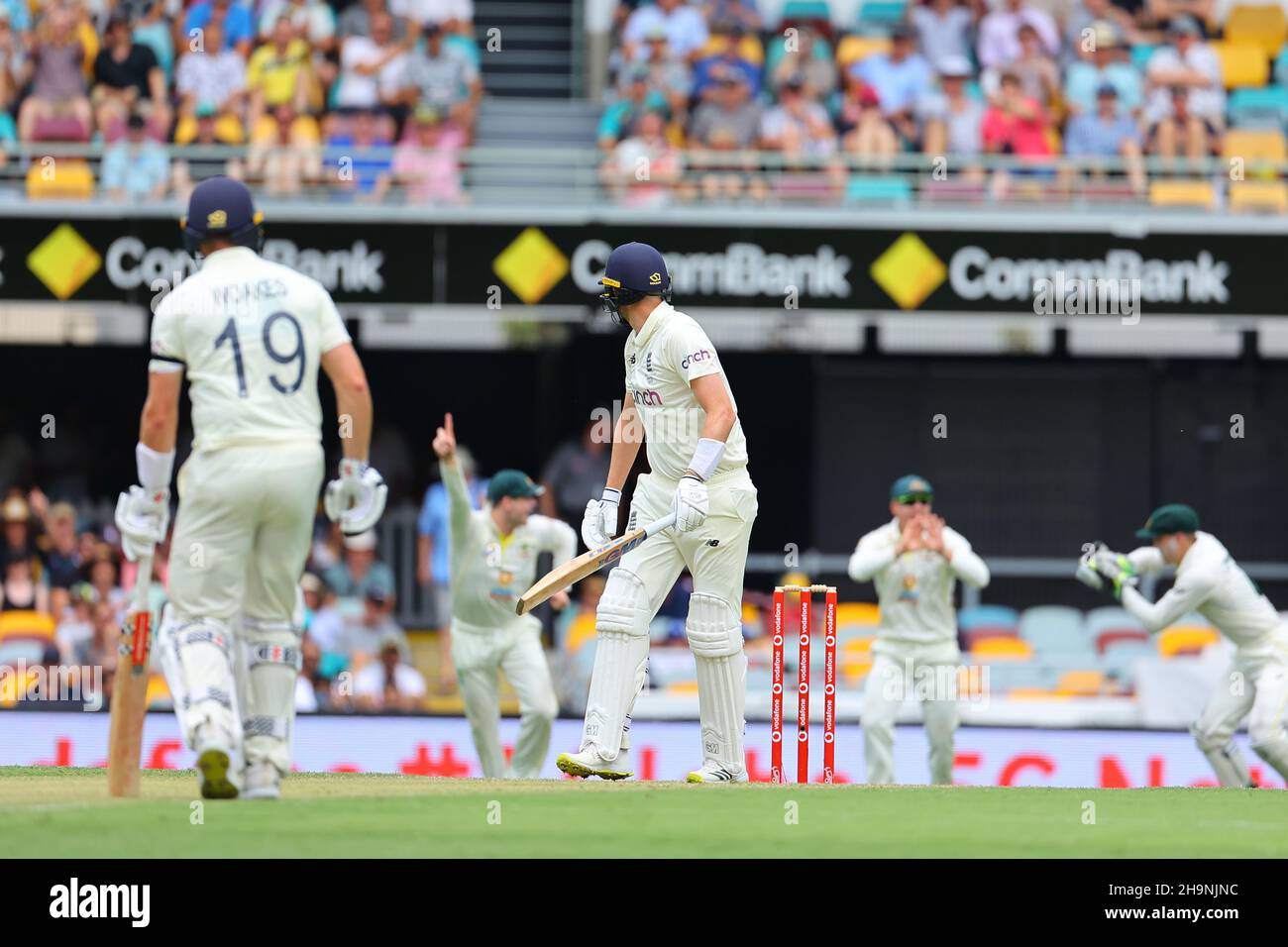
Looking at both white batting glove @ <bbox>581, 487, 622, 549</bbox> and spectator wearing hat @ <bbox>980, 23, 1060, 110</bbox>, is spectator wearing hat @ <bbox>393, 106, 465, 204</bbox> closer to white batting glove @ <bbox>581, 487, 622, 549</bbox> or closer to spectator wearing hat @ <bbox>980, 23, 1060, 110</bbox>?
spectator wearing hat @ <bbox>980, 23, 1060, 110</bbox>

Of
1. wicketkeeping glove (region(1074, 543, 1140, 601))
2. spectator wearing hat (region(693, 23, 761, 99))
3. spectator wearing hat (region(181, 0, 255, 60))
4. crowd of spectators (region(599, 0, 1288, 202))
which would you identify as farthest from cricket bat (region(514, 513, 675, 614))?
spectator wearing hat (region(181, 0, 255, 60))

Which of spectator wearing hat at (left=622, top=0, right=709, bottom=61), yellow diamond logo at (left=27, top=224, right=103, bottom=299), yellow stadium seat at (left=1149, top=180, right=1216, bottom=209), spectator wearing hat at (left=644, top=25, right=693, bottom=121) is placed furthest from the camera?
spectator wearing hat at (left=622, top=0, right=709, bottom=61)

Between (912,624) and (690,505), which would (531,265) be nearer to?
(912,624)

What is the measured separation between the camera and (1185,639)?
17.2 m

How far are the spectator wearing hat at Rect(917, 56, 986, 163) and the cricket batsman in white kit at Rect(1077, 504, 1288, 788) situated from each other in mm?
6531

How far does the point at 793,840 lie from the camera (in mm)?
6961

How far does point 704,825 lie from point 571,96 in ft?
46.3

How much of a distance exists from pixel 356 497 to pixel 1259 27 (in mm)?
14822

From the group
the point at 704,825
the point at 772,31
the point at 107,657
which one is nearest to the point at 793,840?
the point at 704,825

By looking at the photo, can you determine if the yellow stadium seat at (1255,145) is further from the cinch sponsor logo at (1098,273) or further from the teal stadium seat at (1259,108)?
the cinch sponsor logo at (1098,273)

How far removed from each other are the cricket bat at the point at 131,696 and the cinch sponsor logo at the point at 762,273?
921cm

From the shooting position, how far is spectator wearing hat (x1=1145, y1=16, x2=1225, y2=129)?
62.1 feet
